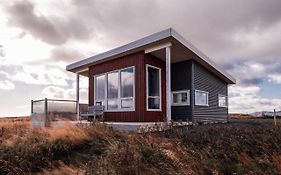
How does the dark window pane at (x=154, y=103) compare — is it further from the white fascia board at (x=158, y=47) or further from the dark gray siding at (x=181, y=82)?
the white fascia board at (x=158, y=47)

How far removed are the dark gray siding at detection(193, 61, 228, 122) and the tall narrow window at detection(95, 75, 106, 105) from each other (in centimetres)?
480

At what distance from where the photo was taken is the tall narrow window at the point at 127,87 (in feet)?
39.5

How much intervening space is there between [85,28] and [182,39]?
14.3 feet

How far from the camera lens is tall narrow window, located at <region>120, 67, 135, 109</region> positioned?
12034 mm

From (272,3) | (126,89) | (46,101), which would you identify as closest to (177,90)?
(126,89)

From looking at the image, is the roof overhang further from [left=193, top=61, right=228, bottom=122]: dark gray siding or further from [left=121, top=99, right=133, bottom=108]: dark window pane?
[left=121, top=99, right=133, bottom=108]: dark window pane

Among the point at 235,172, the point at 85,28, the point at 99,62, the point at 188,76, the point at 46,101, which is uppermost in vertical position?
the point at 85,28

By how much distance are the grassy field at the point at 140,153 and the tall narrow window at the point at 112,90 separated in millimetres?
4280

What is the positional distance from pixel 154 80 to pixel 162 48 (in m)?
1.90

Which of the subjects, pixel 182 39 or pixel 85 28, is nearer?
pixel 182 39

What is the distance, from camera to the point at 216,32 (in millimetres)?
12688

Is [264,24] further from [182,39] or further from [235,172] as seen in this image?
[235,172]


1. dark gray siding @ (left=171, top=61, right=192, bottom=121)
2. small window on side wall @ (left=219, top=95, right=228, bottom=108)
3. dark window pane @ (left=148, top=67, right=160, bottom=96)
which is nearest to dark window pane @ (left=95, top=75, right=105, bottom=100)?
dark window pane @ (left=148, top=67, right=160, bottom=96)

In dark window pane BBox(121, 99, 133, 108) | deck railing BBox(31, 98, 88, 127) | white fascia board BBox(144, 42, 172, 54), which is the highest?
white fascia board BBox(144, 42, 172, 54)
